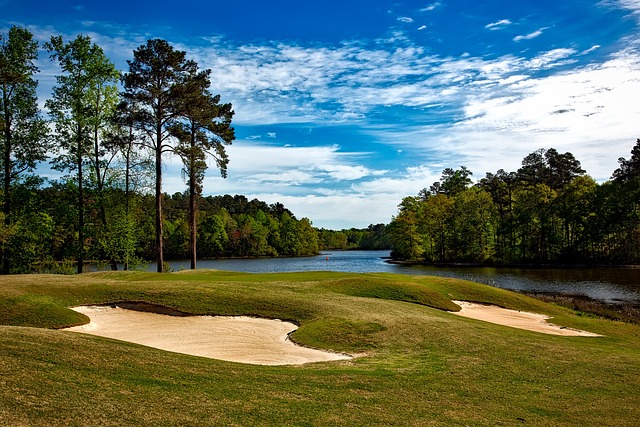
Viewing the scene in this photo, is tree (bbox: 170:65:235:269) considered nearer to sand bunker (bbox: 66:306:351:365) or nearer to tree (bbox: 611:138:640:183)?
sand bunker (bbox: 66:306:351:365)

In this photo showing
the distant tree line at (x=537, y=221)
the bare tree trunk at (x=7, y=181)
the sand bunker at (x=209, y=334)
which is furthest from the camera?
the distant tree line at (x=537, y=221)

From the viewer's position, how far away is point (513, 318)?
77.0ft

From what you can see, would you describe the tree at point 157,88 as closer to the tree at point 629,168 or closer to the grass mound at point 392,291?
the grass mound at point 392,291

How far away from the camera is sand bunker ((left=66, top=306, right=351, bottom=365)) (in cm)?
1375

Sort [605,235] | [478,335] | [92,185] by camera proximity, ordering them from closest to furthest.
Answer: [478,335]
[92,185]
[605,235]

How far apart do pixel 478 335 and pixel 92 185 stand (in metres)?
31.1

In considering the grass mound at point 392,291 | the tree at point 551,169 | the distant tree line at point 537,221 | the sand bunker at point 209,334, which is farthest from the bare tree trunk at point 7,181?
the tree at point 551,169

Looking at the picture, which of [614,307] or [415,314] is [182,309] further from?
[614,307]

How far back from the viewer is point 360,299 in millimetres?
21359

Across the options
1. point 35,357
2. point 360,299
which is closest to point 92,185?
point 360,299

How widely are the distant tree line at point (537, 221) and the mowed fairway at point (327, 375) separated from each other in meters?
74.7

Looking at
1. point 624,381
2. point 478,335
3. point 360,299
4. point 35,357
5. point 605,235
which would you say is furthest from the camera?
point 605,235

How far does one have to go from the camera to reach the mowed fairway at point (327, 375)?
7.20 meters

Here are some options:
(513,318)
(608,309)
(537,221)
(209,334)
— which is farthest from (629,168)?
(209,334)
